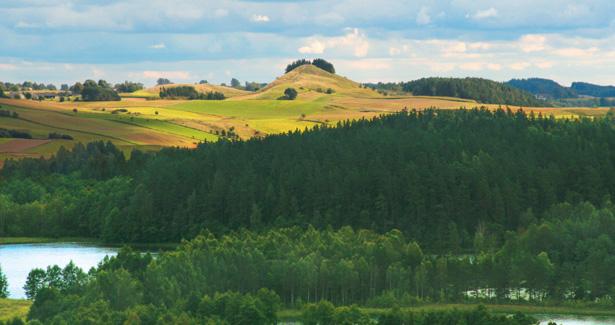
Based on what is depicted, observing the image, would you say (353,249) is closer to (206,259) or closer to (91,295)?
(206,259)

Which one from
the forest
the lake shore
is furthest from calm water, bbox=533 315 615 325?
the forest

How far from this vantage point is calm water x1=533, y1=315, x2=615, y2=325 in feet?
419

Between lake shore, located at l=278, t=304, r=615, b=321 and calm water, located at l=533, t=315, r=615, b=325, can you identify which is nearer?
calm water, located at l=533, t=315, r=615, b=325

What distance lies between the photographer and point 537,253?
156500 mm

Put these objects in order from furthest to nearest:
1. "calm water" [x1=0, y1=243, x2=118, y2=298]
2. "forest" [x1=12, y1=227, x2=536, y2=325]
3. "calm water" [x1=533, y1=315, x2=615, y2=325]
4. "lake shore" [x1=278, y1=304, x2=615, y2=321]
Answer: "calm water" [x1=0, y1=243, x2=118, y2=298]
"lake shore" [x1=278, y1=304, x2=615, y2=321]
"calm water" [x1=533, y1=315, x2=615, y2=325]
"forest" [x1=12, y1=227, x2=536, y2=325]

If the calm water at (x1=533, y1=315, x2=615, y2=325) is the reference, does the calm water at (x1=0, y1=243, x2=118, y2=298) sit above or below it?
below

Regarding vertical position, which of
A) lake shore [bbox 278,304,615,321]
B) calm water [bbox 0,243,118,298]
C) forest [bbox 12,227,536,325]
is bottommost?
calm water [bbox 0,243,118,298]

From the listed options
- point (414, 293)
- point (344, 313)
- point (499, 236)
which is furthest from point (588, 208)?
point (344, 313)

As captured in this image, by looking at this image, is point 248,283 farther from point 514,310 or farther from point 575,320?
point 575,320

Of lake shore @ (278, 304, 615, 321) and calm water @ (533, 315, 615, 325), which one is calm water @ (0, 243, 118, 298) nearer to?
lake shore @ (278, 304, 615, 321)

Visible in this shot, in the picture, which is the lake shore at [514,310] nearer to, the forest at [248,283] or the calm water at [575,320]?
the calm water at [575,320]

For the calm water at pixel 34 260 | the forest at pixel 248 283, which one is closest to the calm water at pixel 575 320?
the forest at pixel 248 283

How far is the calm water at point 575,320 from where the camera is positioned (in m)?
128

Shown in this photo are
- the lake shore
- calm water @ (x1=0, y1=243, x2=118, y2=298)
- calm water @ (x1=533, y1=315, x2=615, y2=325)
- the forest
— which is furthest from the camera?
calm water @ (x1=0, y1=243, x2=118, y2=298)
